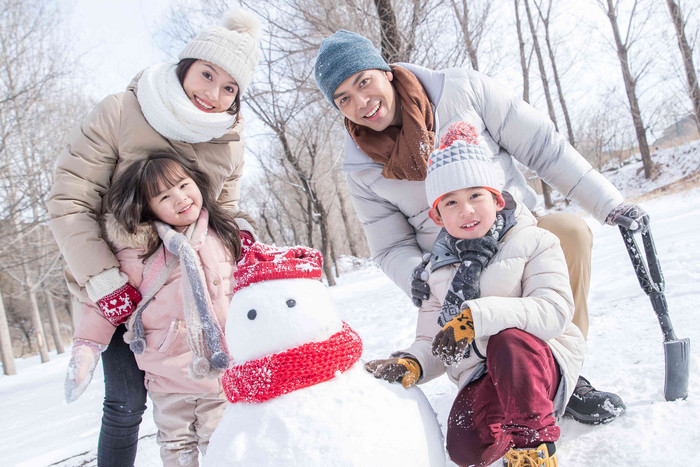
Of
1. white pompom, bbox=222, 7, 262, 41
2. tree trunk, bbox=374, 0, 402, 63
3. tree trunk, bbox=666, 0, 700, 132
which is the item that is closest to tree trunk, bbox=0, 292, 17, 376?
tree trunk, bbox=374, 0, 402, 63

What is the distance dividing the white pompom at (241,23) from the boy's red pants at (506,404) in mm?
1938

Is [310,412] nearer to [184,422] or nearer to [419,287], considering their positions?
[419,287]

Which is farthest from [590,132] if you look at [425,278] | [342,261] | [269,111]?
[425,278]

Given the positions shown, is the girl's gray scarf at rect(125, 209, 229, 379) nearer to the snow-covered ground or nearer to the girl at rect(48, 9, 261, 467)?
the girl at rect(48, 9, 261, 467)

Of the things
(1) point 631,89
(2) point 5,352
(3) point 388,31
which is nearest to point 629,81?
(1) point 631,89

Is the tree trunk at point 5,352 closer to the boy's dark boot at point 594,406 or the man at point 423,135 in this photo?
the man at point 423,135

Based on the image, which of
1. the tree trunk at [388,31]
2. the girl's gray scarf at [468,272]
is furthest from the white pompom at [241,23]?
the tree trunk at [388,31]

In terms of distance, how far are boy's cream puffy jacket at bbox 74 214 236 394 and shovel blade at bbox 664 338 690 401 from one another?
1.76 m

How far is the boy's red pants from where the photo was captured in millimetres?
1299

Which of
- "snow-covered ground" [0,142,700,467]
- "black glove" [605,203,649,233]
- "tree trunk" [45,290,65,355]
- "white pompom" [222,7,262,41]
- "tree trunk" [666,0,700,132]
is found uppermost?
"tree trunk" [666,0,700,132]

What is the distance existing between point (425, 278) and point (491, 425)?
0.57 meters

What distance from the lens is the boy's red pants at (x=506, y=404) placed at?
1.30m

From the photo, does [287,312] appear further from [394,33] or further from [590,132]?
[590,132]

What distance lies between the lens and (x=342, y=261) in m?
23.1
